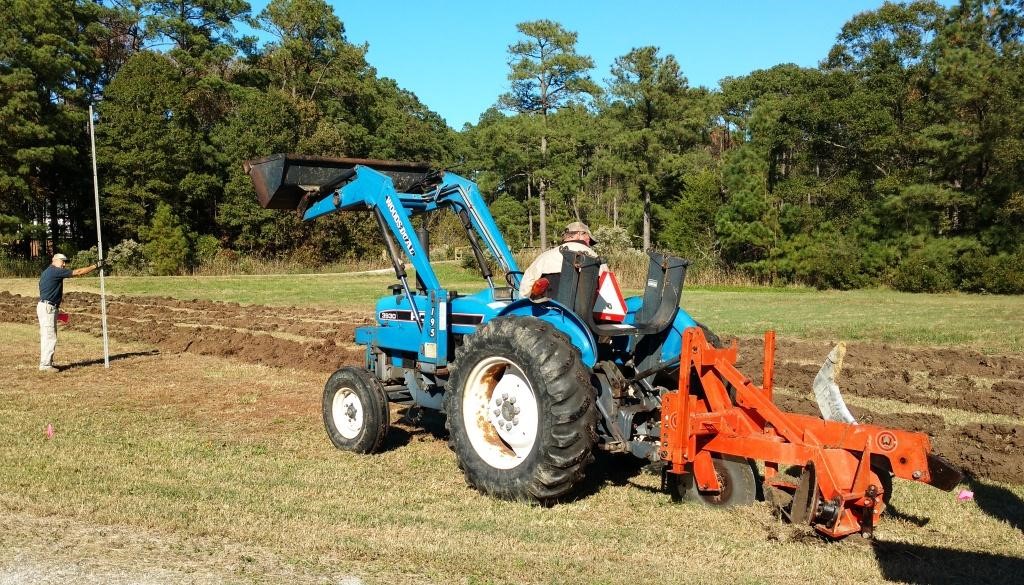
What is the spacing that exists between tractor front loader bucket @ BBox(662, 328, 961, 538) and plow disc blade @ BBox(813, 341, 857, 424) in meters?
0.05

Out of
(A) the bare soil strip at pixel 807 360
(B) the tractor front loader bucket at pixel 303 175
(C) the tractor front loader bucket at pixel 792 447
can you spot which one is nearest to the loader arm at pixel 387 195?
(B) the tractor front loader bucket at pixel 303 175

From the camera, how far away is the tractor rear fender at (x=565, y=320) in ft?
18.8

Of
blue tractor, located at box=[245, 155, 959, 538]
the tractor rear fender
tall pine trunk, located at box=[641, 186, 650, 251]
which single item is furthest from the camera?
tall pine trunk, located at box=[641, 186, 650, 251]

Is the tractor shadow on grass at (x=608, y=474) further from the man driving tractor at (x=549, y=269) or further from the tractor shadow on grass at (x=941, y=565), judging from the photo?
the tractor shadow on grass at (x=941, y=565)

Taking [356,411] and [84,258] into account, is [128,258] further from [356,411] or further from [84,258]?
[356,411]

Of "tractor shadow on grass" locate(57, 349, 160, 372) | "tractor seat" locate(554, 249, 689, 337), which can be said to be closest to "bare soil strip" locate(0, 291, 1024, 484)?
"tractor shadow on grass" locate(57, 349, 160, 372)

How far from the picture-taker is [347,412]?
7.61 m

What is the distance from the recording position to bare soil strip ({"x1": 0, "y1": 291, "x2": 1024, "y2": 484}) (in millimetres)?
7992

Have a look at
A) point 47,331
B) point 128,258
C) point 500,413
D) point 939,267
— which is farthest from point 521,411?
point 128,258

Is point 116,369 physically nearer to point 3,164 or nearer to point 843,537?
point 843,537

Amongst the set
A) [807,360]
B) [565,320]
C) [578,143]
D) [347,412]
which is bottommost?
[807,360]

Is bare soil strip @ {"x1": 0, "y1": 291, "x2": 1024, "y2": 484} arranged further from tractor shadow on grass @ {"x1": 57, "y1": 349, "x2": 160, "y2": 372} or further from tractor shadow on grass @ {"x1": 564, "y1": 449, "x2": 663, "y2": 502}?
tractor shadow on grass @ {"x1": 564, "y1": 449, "x2": 663, "y2": 502}

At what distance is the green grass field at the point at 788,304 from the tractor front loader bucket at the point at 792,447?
11008mm

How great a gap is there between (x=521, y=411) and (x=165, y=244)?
38.6 meters
